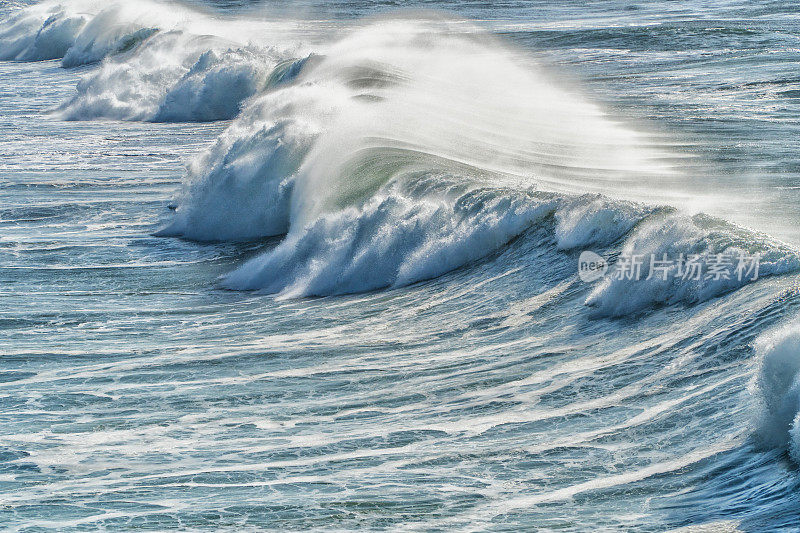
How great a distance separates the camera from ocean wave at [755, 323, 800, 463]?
6.05 meters

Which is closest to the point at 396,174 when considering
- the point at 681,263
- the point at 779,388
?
the point at 681,263

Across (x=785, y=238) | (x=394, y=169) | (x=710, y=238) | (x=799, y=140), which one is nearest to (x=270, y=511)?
(x=710, y=238)

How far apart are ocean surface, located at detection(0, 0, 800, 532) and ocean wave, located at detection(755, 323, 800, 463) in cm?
2

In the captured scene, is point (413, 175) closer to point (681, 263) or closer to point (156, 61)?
point (681, 263)

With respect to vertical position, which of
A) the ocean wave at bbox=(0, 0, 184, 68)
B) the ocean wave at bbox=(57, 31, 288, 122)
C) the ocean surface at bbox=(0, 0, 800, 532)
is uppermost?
the ocean wave at bbox=(0, 0, 184, 68)

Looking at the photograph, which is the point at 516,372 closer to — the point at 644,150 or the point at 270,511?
the point at 270,511

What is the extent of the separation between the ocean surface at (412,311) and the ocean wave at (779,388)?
17 millimetres

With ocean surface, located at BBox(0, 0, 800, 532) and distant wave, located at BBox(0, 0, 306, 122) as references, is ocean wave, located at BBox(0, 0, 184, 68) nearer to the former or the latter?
distant wave, located at BBox(0, 0, 306, 122)

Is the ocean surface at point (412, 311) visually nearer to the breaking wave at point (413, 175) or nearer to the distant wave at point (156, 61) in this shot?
the breaking wave at point (413, 175)

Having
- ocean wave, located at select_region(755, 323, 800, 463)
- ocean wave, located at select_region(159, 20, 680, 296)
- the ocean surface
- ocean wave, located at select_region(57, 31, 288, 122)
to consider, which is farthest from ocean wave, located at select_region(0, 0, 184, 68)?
ocean wave, located at select_region(755, 323, 800, 463)

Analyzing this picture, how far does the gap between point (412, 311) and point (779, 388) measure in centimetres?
450

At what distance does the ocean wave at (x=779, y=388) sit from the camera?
19.9 ft

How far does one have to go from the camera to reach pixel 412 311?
10.2 meters

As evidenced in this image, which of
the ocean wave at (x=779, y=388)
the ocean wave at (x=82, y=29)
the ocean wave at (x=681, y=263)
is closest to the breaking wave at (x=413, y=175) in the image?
the ocean wave at (x=681, y=263)
